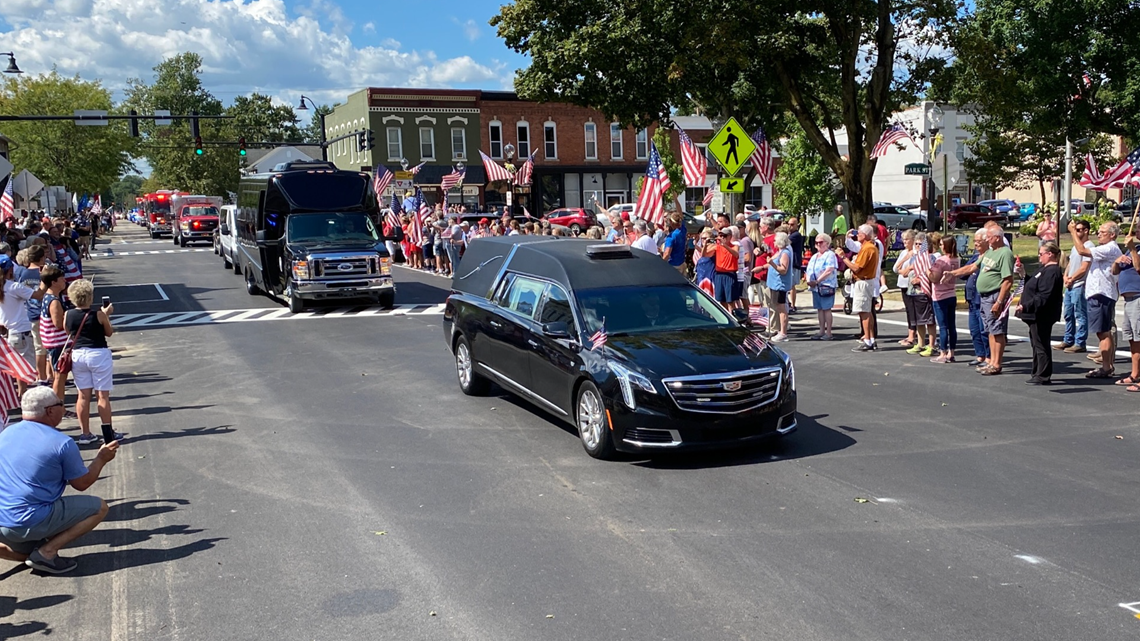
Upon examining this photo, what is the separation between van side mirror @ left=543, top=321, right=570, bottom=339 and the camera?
9.36m

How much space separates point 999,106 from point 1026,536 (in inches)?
787

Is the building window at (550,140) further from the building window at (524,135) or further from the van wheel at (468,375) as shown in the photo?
the van wheel at (468,375)

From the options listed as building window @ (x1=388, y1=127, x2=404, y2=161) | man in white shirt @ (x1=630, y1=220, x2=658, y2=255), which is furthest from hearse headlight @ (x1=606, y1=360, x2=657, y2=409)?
building window @ (x1=388, y1=127, x2=404, y2=161)

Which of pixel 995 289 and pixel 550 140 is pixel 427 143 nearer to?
pixel 550 140

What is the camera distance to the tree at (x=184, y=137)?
3474 inches

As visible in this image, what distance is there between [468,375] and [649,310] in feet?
9.23

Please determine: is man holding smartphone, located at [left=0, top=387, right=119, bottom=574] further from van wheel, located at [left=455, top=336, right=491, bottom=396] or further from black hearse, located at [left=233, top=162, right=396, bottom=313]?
black hearse, located at [left=233, top=162, right=396, bottom=313]

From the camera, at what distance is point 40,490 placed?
6359mm

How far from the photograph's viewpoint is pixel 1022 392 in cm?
1128

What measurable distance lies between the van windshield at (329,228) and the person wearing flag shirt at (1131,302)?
47.7 ft

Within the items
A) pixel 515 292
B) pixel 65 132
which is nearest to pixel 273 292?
pixel 515 292

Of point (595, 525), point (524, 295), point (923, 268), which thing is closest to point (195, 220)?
point (923, 268)

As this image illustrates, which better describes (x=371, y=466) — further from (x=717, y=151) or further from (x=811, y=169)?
(x=811, y=169)

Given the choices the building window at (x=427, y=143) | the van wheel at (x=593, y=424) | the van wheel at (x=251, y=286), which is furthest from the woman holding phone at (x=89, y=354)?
the building window at (x=427, y=143)
